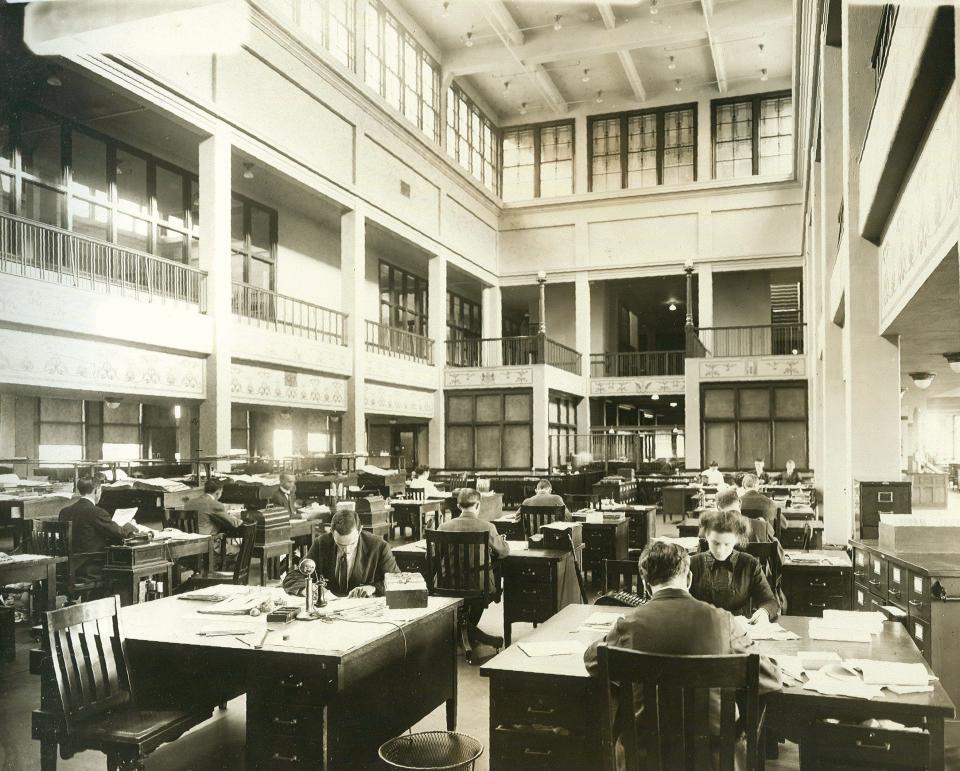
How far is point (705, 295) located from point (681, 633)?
21.1 m

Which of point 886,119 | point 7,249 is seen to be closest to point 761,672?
point 886,119

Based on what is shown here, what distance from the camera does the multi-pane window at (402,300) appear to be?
71.9ft

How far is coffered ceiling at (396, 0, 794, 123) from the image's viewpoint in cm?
1931

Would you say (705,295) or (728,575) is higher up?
(705,295)

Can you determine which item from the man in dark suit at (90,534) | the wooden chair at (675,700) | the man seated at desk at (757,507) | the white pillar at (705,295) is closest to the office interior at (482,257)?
the white pillar at (705,295)

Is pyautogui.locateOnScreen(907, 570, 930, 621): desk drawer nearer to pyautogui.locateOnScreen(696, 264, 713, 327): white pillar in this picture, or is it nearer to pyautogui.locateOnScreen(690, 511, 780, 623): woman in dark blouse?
pyautogui.locateOnScreen(690, 511, 780, 623): woman in dark blouse

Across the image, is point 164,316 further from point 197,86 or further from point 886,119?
point 886,119

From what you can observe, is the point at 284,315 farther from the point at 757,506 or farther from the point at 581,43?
the point at 757,506

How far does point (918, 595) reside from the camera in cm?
495

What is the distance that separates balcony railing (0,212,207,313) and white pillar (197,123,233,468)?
9.7 inches

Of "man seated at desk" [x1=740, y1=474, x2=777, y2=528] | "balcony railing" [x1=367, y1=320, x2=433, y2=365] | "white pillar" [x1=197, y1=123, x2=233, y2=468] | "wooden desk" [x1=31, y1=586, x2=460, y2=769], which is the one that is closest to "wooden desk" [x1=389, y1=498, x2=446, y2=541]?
"white pillar" [x1=197, y1=123, x2=233, y2=468]

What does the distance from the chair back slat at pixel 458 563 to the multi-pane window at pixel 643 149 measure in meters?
19.3

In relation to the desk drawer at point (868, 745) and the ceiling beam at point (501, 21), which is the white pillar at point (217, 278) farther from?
the desk drawer at point (868, 745)

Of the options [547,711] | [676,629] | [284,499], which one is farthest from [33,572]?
[676,629]
